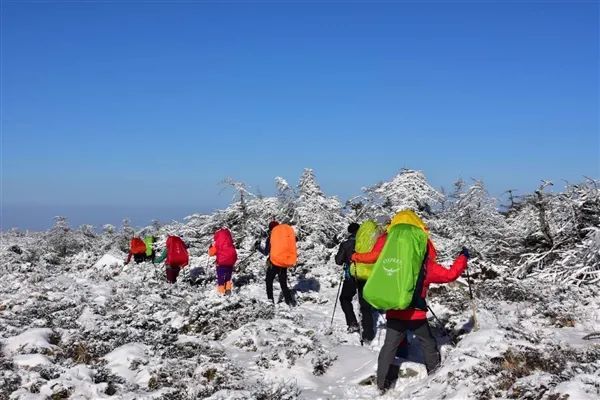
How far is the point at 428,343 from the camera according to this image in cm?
741

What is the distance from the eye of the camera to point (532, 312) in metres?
10.5

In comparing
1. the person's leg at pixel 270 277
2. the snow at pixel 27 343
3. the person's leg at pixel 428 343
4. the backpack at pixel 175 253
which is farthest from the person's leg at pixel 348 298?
the backpack at pixel 175 253

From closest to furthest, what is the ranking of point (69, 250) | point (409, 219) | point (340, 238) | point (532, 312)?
1. point (409, 219)
2. point (532, 312)
3. point (340, 238)
4. point (69, 250)

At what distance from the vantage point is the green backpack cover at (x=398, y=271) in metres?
6.77

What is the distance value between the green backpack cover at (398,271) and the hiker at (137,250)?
51.7 ft

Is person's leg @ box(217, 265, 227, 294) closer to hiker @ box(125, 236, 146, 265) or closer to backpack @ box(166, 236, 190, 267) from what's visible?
backpack @ box(166, 236, 190, 267)

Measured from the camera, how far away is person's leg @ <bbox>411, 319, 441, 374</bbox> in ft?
23.8

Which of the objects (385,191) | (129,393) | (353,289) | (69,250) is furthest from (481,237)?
(69,250)

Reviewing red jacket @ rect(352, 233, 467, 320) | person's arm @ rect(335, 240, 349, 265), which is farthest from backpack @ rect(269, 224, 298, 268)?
red jacket @ rect(352, 233, 467, 320)

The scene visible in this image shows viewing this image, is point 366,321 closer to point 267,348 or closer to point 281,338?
point 281,338

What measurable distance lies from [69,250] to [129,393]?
2155cm

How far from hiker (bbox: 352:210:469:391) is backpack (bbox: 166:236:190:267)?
34.9ft

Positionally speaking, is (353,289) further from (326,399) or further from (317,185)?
(317,185)

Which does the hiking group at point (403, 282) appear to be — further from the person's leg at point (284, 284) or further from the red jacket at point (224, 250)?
the red jacket at point (224, 250)
